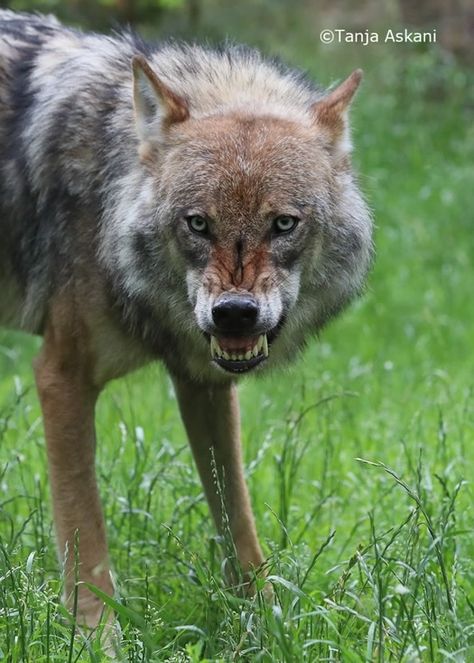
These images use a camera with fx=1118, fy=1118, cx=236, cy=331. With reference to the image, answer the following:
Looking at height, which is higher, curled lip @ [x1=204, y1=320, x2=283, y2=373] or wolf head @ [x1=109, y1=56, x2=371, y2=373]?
wolf head @ [x1=109, y1=56, x2=371, y2=373]

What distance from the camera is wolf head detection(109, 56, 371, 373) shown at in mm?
3516

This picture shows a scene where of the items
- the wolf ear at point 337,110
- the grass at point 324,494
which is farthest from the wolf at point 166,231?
the grass at point 324,494

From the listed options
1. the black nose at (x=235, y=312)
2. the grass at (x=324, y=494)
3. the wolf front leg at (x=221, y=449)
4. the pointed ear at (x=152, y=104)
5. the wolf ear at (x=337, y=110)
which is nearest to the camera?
the grass at (x=324, y=494)

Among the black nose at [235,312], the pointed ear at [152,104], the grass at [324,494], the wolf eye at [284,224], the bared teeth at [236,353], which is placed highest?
the pointed ear at [152,104]

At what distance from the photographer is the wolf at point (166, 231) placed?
142 inches

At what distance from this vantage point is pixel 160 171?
387 centimetres

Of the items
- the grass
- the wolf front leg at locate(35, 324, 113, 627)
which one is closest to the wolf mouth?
the grass

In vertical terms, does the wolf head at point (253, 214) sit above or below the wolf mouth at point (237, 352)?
above

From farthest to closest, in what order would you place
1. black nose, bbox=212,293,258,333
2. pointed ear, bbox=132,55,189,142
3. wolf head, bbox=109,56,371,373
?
pointed ear, bbox=132,55,189,142, wolf head, bbox=109,56,371,373, black nose, bbox=212,293,258,333

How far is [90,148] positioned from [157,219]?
0.53 meters

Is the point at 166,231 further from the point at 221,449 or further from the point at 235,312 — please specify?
the point at 221,449

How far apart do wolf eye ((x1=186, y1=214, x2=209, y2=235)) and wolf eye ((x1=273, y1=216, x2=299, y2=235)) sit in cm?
22

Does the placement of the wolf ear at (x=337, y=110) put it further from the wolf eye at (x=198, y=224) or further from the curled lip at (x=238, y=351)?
the curled lip at (x=238, y=351)

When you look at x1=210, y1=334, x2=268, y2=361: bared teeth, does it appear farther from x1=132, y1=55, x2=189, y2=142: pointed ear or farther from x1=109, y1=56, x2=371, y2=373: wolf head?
x1=132, y1=55, x2=189, y2=142: pointed ear
